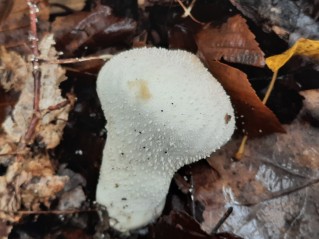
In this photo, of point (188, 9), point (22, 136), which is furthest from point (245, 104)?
point (22, 136)

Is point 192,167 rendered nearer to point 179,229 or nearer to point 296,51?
point 179,229

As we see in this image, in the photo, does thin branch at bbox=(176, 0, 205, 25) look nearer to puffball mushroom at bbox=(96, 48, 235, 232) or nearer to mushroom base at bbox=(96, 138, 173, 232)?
puffball mushroom at bbox=(96, 48, 235, 232)

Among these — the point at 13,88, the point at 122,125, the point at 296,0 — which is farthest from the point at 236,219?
the point at 13,88

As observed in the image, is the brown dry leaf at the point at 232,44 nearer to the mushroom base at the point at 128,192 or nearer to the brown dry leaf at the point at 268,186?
the brown dry leaf at the point at 268,186

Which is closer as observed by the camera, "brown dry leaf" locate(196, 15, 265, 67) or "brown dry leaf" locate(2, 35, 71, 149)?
"brown dry leaf" locate(196, 15, 265, 67)

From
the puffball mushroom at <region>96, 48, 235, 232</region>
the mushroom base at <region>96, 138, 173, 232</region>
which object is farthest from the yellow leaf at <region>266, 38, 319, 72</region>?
the mushroom base at <region>96, 138, 173, 232</region>

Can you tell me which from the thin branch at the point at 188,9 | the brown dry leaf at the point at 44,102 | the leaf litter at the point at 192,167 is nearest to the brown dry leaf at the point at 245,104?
the leaf litter at the point at 192,167
